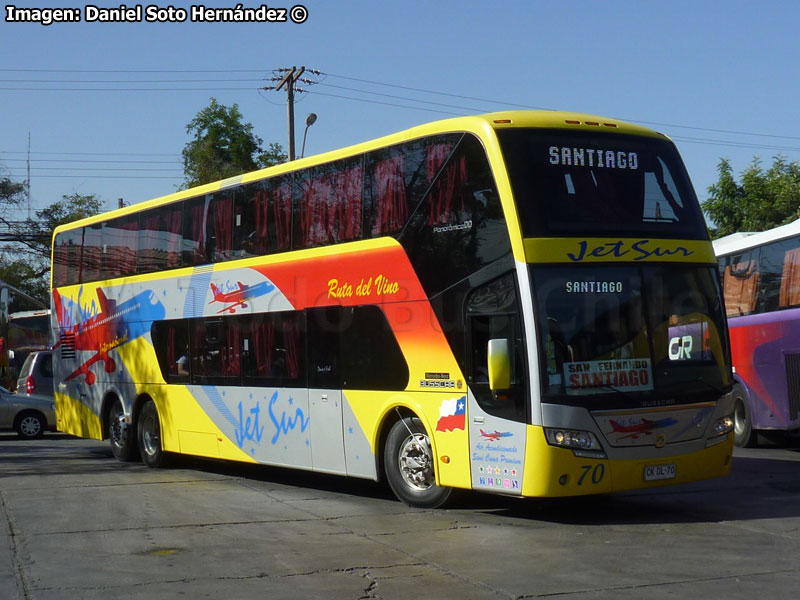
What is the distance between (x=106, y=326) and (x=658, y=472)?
11655 mm

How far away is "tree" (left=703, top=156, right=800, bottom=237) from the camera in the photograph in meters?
38.4

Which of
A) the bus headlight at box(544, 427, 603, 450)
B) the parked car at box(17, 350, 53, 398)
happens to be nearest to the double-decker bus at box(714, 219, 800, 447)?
the bus headlight at box(544, 427, 603, 450)

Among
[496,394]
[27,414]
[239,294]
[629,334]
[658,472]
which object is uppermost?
[239,294]

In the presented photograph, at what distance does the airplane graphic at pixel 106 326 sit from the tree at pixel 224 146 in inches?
1167

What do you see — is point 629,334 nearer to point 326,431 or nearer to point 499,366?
point 499,366

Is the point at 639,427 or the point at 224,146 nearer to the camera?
the point at 639,427

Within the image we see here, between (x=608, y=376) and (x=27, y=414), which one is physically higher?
(x=608, y=376)

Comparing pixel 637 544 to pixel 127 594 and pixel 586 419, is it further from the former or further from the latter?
pixel 127 594

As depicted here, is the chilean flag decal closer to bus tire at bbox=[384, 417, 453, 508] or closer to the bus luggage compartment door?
bus tire at bbox=[384, 417, 453, 508]

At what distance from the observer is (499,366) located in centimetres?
1046

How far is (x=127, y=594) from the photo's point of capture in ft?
25.4

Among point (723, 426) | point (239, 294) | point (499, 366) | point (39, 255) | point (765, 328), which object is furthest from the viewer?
point (39, 255)

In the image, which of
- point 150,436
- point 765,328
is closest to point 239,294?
point 150,436

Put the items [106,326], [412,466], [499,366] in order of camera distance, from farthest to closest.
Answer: [106,326]
[412,466]
[499,366]
